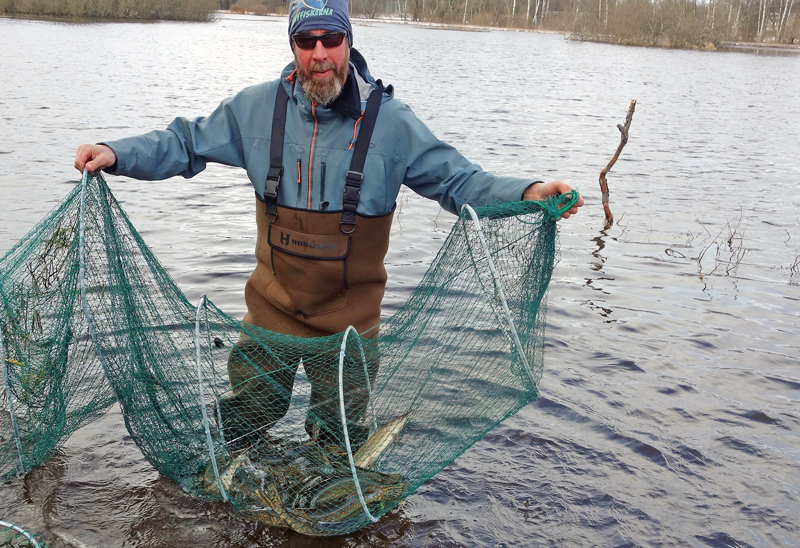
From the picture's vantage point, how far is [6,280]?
3.44 meters

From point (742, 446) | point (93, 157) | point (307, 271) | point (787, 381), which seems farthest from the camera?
point (787, 381)

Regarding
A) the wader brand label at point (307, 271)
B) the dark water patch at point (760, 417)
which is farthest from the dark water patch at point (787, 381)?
the wader brand label at point (307, 271)

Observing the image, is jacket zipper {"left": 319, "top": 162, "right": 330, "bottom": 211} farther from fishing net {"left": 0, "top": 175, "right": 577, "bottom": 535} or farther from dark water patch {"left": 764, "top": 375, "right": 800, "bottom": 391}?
dark water patch {"left": 764, "top": 375, "right": 800, "bottom": 391}

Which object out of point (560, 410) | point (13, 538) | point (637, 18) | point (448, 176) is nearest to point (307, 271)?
point (448, 176)

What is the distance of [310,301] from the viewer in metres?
3.44

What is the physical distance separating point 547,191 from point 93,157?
2033 mm

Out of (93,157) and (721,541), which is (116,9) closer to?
(93,157)

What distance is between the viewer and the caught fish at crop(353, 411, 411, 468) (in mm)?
3404

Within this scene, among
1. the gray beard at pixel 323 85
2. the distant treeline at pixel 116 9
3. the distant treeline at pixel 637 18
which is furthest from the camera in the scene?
the distant treeline at pixel 637 18

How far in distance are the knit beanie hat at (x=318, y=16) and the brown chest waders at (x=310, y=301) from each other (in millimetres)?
324

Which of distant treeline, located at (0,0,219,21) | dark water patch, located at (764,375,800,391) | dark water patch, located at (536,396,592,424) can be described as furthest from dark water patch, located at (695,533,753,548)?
distant treeline, located at (0,0,219,21)

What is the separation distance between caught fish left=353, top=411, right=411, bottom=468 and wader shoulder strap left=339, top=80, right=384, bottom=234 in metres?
0.99

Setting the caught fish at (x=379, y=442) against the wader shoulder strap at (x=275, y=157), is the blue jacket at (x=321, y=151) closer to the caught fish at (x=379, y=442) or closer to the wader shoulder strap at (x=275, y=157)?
the wader shoulder strap at (x=275, y=157)

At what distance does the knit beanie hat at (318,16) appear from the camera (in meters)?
3.23
